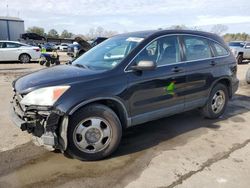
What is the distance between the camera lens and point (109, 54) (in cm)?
445

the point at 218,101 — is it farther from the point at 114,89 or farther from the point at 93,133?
the point at 93,133

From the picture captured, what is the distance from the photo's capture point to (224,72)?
550cm

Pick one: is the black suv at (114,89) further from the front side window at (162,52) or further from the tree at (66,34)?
the tree at (66,34)

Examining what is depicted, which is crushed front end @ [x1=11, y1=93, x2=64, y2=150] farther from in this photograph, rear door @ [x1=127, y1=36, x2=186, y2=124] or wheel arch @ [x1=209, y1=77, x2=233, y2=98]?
wheel arch @ [x1=209, y1=77, x2=233, y2=98]

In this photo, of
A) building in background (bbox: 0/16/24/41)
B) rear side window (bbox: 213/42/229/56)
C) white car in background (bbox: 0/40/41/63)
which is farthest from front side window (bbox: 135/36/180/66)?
building in background (bbox: 0/16/24/41)

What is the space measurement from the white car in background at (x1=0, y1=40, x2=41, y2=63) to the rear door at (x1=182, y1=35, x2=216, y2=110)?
14.2m

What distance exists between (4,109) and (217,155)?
4793 millimetres

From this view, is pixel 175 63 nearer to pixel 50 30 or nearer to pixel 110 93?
pixel 110 93

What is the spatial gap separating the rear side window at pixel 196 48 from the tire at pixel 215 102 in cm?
73

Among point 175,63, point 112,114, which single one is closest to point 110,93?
point 112,114

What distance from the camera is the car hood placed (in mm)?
3533

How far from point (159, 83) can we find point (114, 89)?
2.84ft

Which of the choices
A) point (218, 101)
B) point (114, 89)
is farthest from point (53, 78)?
point (218, 101)

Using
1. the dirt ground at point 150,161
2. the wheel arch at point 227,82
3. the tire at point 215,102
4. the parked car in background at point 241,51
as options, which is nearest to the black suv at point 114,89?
the tire at point 215,102
